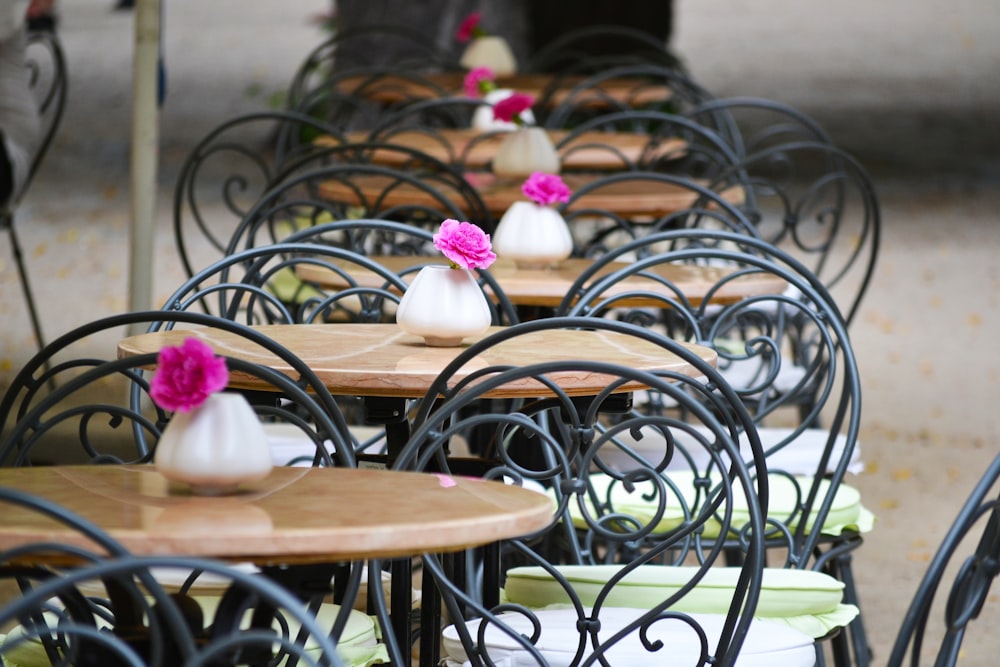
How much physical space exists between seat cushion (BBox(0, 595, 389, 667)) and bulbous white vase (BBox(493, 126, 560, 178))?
2.05m

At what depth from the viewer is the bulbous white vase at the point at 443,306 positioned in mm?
2322

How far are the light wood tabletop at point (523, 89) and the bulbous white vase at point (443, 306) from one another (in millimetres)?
3841

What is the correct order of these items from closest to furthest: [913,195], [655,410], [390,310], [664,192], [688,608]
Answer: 1. [688,608]
2. [655,410]
3. [664,192]
4. [390,310]
5. [913,195]

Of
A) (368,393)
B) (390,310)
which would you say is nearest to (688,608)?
(368,393)

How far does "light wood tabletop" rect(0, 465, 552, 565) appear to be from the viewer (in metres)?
1.45

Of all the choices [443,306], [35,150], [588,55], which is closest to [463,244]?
[443,306]

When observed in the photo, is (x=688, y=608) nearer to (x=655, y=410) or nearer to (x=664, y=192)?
(x=655, y=410)

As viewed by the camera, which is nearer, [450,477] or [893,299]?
[450,477]

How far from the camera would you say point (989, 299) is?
7.97m

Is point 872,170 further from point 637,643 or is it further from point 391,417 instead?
point 637,643

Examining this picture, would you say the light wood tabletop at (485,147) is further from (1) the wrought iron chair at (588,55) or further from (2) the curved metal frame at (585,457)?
(2) the curved metal frame at (585,457)

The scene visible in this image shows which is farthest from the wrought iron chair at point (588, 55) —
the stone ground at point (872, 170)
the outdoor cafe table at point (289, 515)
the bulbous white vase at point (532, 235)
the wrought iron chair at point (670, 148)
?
the outdoor cafe table at point (289, 515)

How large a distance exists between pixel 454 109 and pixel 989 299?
330 centimetres

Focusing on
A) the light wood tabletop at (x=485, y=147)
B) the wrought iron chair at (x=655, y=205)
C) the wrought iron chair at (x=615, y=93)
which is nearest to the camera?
the wrought iron chair at (x=655, y=205)
